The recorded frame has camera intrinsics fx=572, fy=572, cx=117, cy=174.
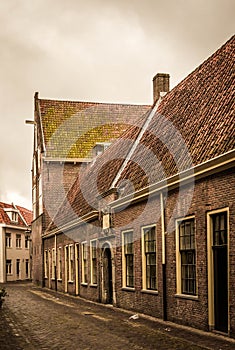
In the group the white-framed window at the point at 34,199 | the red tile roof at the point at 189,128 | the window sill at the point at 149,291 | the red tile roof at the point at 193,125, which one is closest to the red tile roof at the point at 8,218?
the white-framed window at the point at 34,199

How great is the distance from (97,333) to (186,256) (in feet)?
9.25

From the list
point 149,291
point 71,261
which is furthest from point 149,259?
point 71,261

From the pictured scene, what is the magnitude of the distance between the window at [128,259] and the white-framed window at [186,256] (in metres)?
3.69

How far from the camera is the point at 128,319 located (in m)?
15.2

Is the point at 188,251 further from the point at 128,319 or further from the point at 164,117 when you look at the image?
the point at 164,117

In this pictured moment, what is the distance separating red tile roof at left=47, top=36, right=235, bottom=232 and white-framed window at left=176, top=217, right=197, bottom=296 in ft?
4.45

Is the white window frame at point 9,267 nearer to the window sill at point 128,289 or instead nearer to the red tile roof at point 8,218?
the red tile roof at point 8,218

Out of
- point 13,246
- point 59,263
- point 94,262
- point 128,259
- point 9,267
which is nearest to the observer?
point 128,259

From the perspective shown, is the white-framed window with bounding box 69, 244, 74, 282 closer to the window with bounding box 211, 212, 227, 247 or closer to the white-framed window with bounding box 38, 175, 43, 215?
the white-framed window with bounding box 38, 175, 43, 215

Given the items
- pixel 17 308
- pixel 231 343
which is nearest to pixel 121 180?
pixel 17 308

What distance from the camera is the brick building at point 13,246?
55.3 meters

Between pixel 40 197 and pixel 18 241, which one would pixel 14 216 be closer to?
pixel 18 241

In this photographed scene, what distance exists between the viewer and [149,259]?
1622 cm

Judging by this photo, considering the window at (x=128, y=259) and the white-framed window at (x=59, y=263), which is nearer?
the window at (x=128, y=259)
